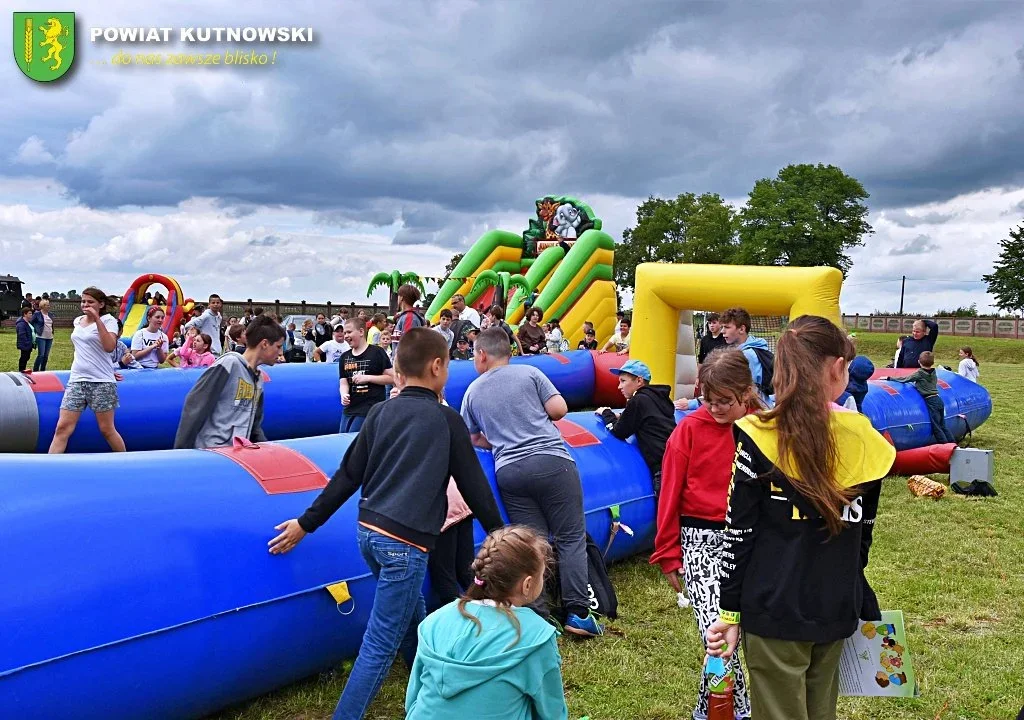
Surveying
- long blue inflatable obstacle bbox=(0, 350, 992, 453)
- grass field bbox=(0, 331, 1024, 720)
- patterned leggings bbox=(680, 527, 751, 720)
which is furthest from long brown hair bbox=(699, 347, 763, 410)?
long blue inflatable obstacle bbox=(0, 350, 992, 453)

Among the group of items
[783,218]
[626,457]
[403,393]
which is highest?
[783,218]

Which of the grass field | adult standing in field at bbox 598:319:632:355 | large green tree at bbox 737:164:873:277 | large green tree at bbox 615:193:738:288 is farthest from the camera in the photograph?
large green tree at bbox 615:193:738:288

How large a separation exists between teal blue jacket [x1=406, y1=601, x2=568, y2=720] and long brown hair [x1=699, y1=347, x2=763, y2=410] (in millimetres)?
1302

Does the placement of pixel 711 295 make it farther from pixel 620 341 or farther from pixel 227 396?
pixel 620 341

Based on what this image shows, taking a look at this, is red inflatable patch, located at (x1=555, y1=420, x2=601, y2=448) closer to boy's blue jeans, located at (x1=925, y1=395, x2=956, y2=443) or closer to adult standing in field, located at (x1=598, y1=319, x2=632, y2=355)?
boy's blue jeans, located at (x1=925, y1=395, x2=956, y2=443)

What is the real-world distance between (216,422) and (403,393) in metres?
1.70

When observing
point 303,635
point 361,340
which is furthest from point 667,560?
point 361,340

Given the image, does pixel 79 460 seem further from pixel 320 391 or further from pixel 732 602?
pixel 320 391

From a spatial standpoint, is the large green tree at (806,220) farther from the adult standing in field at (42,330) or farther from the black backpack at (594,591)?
the black backpack at (594,591)

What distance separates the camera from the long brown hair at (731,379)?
10.5 feet

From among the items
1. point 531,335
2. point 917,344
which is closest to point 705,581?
point 917,344

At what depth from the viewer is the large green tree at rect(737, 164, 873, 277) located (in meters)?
48.6

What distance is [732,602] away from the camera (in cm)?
238

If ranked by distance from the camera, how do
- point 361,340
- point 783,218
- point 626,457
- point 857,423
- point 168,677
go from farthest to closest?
point 783,218
point 361,340
point 626,457
point 168,677
point 857,423
